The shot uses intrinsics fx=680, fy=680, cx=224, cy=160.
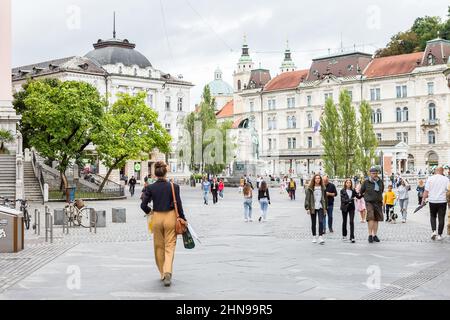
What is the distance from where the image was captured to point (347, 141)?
215 ft

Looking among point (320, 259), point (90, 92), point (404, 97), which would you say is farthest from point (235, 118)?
point (320, 259)

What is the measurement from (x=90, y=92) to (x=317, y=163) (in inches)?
2307

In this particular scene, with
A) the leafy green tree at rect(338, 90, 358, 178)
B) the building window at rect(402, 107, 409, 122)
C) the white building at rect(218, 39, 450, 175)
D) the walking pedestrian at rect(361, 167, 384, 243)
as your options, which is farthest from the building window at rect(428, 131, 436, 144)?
the walking pedestrian at rect(361, 167, 384, 243)

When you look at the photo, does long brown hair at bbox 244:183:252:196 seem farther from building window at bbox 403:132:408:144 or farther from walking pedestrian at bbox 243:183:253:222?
building window at bbox 403:132:408:144

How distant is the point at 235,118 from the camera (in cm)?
12294

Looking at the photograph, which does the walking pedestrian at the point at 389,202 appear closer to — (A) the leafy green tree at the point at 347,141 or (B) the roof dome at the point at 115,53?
(A) the leafy green tree at the point at 347,141

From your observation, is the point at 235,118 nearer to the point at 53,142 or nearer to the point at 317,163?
the point at 317,163

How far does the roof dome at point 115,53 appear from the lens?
3388 inches

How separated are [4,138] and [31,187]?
371 cm

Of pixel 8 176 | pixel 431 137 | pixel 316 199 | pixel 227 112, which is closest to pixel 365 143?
pixel 431 137

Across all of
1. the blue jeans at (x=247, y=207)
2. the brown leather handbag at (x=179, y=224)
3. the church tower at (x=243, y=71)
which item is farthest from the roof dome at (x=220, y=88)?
the brown leather handbag at (x=179, y=224)
